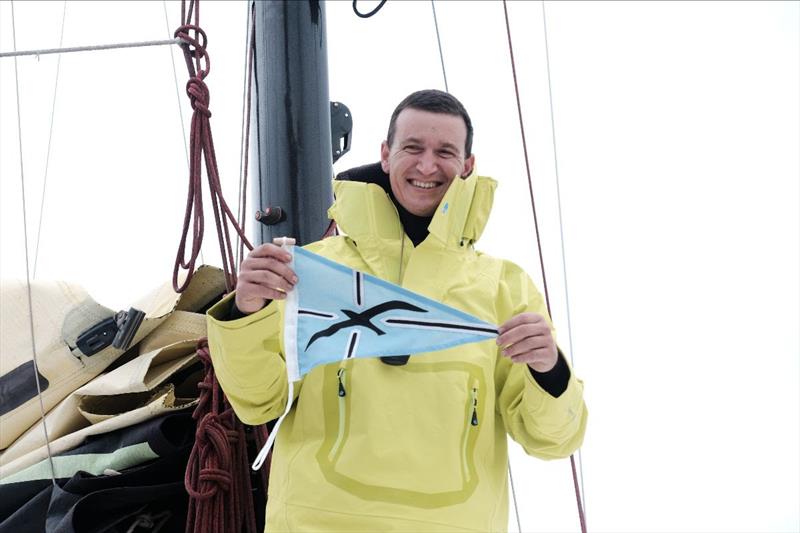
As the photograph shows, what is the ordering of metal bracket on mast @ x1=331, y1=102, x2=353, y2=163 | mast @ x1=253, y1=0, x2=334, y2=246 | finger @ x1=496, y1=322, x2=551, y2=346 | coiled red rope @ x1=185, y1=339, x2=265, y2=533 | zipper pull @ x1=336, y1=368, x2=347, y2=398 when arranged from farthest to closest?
metal bracket on mast @ x1=331, y1=102, x2=353, y2=163
mast @ x1=253, y1=0, x2=334, y2=246
coiled red rope @ x1=185, y1=339, x2=265, y2=533
zipper pull @ x1=336, y1=368, x2=347, y2=398
finger @ x1=496, y1=322, x2=551, y2=346

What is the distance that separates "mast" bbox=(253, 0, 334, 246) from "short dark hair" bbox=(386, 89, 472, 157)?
73cm

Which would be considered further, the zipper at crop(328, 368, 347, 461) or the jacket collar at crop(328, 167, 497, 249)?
the jacket collar at crop(328, 167, 497, 249)

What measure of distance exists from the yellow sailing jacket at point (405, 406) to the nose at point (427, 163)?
0.21ft

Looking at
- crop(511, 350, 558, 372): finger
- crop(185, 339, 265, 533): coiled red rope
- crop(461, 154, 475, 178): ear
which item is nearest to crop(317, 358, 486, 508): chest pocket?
crop(511, 350, 558, 372): finger

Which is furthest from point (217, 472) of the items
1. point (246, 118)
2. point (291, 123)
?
point (246, 118)

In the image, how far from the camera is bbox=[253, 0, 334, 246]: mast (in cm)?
225

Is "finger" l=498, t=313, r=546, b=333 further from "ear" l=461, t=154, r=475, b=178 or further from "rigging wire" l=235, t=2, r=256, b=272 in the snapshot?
"rigging wire" l=235, t=2, r=256, b=272

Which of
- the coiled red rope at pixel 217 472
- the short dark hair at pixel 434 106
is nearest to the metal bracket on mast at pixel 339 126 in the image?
the coiled red rope at pixel 217 472

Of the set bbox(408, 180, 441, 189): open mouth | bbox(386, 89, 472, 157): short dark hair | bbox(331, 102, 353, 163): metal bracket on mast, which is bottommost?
bbox(408, 180, 441, 189): open mouth

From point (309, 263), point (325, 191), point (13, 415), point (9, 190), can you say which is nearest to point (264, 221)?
point (325, 191)

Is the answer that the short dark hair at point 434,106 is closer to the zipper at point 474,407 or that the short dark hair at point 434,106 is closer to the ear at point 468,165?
the ear at point 468,165

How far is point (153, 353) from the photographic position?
206 centimetres

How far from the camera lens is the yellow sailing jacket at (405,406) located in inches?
50.5

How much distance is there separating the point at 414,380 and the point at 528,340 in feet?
0.64
